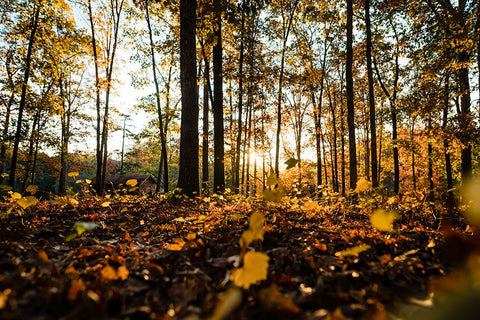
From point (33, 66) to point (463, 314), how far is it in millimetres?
12328

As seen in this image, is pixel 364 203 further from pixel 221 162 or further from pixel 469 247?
pixel 221 162

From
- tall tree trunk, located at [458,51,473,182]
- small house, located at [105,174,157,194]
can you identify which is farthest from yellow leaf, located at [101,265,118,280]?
small house, located at [105,174,157,194]

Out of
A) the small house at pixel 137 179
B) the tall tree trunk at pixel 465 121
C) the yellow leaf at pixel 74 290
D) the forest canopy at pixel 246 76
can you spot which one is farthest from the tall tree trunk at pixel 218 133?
the small house at pixel 137 179

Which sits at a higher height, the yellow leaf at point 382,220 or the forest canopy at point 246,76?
the forest canopy at point 246,76

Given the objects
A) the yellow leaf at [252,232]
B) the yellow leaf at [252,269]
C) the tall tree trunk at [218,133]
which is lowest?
the yellow leaf at [252,269]

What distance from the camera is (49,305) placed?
2.63ft

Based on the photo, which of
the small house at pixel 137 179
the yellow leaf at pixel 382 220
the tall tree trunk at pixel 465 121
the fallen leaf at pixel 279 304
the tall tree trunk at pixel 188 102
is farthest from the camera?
the small house at pixel 137 179

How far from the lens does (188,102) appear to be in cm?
545

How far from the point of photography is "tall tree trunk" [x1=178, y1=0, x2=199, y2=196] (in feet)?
17.6

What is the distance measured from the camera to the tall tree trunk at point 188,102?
211 inches

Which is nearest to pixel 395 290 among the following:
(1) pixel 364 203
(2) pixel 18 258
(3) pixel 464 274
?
(3) pixel 464 274

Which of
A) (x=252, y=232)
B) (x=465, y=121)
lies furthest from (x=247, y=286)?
(x=465, y=121)

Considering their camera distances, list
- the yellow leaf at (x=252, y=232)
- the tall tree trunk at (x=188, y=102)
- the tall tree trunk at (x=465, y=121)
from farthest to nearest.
Result: the tall tree trunk at (x=465, y=121), the tall tree trunk at (x=188, y=102), the yellow leaf at (x=252, y=232)

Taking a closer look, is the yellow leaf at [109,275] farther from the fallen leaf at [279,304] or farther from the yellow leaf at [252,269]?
the fallen leaf at [279,304]
